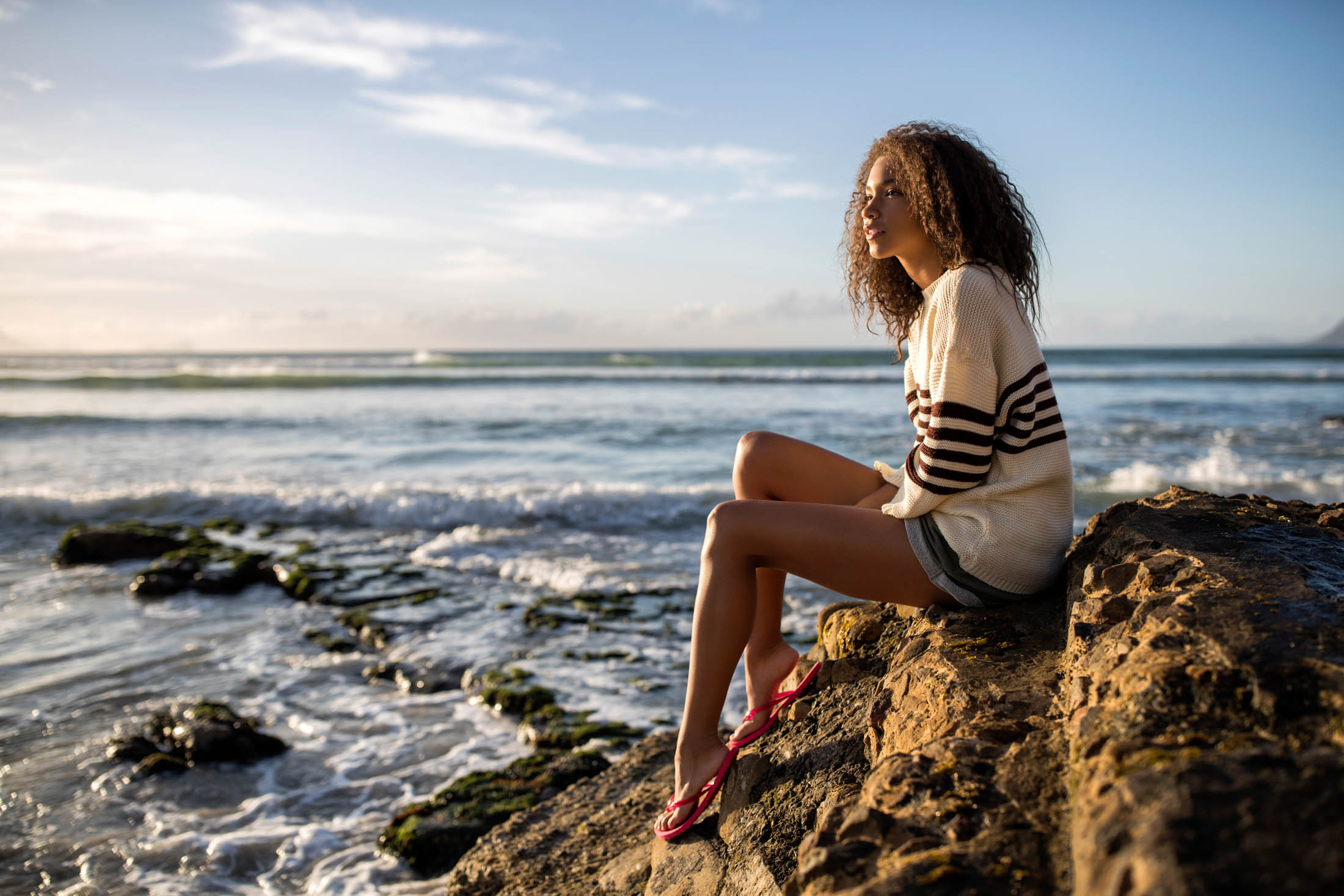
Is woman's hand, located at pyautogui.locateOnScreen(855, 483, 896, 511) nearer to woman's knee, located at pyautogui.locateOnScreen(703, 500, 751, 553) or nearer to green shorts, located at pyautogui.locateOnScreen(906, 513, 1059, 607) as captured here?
green shorts, located at pyautogui.locateOnScreen(906, 513, 1059, 607)

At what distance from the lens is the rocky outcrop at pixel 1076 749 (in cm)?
123

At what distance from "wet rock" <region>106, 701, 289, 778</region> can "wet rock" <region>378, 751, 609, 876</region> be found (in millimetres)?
1099

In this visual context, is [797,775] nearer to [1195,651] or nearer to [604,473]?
[1195,651]

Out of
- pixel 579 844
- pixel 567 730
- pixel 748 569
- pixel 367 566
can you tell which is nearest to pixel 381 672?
pixel 567 730

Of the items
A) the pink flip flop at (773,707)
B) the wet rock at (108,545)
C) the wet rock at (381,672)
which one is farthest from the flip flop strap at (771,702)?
the wet rock at (108,545)

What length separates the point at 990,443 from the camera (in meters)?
2.48

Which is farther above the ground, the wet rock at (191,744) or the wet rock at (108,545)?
the wet rock at (108,545)

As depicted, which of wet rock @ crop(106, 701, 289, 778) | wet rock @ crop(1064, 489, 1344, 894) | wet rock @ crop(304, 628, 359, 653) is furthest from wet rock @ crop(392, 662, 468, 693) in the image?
wet rock @ crop(1064, 489, 1344, 894)

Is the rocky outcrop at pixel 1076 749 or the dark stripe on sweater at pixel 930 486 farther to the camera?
the dark stripe on sweater at pixel 930 486

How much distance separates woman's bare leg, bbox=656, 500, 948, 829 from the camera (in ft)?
8.46

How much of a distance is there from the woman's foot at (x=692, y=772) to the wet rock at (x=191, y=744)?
2.64m

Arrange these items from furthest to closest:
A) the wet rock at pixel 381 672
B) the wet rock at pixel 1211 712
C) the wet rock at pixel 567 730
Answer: the wet rock at pixel 381 672 < the wet rock at pixel 567 730 < the wet rock at pixel 1211 712

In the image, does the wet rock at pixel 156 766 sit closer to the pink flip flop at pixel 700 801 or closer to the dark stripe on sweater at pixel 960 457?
the pink flip flop at pixel 700 801

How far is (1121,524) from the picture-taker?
263 cm
